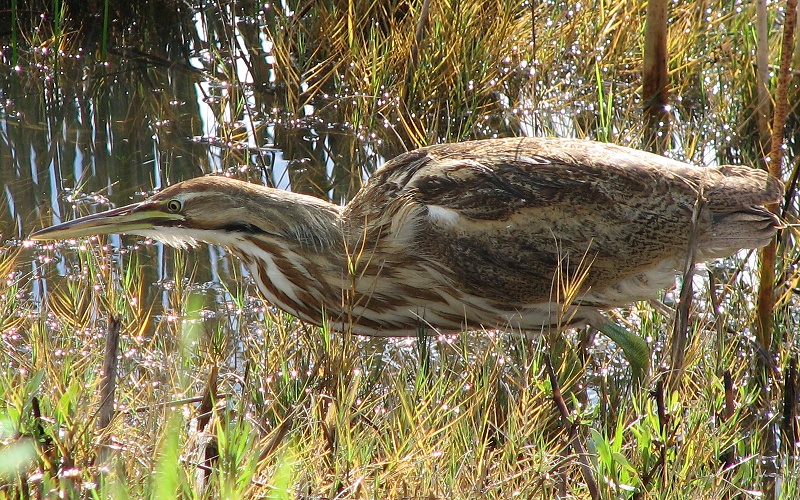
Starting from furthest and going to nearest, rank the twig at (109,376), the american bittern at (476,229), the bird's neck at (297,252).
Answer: the bird's neck at (297,252)
the american bittern at (476,229)
the twig at (109,376)

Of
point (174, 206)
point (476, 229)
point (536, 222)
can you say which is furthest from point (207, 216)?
point (536, 222)

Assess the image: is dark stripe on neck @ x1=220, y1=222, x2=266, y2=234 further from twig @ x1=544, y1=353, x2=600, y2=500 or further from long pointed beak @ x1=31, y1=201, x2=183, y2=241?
twig @ x1=544, y1=353, x2=600, y2=500

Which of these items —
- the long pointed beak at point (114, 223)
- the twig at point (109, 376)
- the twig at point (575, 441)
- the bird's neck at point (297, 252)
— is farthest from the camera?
the bird's neck at point (297, 252)

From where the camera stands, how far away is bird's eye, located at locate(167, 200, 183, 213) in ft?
9.82

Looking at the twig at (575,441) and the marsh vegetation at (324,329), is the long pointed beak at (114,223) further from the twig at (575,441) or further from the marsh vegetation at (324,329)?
the twig at (575,441)

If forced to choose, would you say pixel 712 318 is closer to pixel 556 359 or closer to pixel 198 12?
pixel 556 359

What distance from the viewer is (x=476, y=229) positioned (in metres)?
3.03

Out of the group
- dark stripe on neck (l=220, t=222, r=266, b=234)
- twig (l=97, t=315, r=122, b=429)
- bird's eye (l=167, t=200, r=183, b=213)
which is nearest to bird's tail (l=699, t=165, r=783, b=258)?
dark stripe on neck (l=220, t=222, r=266, b=234)

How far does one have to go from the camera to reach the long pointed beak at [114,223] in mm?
2902

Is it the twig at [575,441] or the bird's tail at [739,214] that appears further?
the bird's tail at [739,214]

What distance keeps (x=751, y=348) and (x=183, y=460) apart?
193 cm

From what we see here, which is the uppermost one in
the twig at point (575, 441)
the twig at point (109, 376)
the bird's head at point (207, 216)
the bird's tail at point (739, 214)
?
the bird's head at point (207, 216)

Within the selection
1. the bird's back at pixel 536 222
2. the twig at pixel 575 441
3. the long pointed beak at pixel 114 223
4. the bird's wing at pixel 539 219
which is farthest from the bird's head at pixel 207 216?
the twig at pixel 575 441

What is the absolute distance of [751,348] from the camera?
3.27 meters
